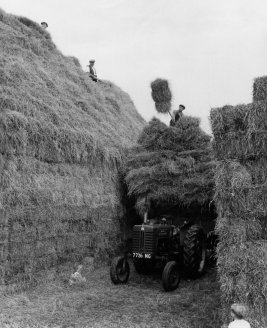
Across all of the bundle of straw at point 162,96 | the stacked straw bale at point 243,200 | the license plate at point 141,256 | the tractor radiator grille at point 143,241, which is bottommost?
the license plate at point 141,256

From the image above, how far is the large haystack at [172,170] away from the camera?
11781mm

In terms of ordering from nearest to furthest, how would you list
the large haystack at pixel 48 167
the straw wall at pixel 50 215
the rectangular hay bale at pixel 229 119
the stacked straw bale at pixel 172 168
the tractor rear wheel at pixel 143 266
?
the rectangular hay bale at pixel 229 119 < the straw wall at pixel 50 215 < the large haystack at pixel 48 167 < the tractor rear wheel at pixel 143 266 < the stacked straw bale at pixel 172 168

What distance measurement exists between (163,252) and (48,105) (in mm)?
4955

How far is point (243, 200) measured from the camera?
6.64 meters

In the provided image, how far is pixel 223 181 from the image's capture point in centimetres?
673

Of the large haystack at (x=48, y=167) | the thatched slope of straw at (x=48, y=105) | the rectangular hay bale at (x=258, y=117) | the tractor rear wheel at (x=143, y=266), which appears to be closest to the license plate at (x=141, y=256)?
the tractor rear wheel at (x=143, y=266)

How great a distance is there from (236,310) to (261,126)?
328 cm

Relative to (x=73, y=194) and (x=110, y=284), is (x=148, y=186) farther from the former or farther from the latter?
(x=110, y=284)

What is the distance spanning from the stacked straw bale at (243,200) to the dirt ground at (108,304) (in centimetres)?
90

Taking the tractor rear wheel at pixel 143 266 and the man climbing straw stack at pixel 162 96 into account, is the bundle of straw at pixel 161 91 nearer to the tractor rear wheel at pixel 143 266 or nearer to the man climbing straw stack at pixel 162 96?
the man climbing straw stack at pixel 162 96

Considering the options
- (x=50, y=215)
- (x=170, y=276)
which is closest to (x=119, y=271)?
(x=170, y=276)

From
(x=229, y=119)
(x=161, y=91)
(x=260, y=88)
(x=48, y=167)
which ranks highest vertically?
(x=161, y=91)

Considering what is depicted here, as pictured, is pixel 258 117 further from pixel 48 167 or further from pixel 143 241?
pixel 48 167

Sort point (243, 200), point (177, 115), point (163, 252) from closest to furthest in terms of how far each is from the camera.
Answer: point (243, 200), point (163, 252), point (177, 115)
